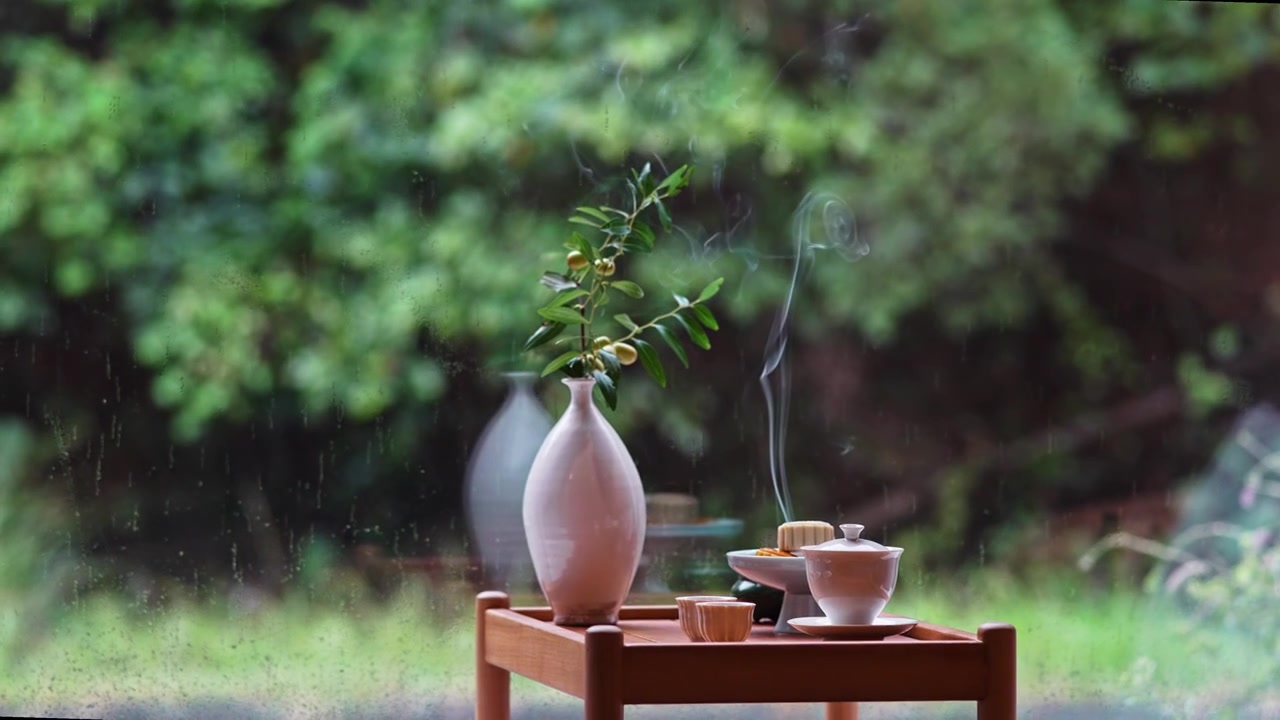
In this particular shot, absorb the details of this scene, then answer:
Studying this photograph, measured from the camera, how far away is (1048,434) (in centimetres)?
245

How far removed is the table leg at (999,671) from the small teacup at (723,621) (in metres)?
0.22

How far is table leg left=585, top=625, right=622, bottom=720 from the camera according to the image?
1.32 m

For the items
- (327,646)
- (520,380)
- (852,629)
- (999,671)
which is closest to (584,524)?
(852,629)

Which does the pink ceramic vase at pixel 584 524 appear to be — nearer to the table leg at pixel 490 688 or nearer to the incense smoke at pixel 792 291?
the table leg at pixel 490 688

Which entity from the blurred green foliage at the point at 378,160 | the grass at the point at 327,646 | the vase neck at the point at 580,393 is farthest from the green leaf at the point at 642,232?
the grass at the point at 327,646

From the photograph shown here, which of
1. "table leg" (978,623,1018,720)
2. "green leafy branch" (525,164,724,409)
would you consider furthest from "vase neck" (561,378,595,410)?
"table leg" (978,623,1018,720)

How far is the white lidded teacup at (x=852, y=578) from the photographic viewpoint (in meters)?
1.43

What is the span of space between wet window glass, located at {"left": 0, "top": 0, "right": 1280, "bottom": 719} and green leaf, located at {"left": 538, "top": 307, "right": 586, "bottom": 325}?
2.01 feet

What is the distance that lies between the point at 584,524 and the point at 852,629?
305 millimetres

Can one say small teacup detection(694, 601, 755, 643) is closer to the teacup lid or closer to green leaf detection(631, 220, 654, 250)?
the teacup lid

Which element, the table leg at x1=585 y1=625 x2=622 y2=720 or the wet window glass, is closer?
the table leg at x1=585 y1=625 x2=622 y2=720

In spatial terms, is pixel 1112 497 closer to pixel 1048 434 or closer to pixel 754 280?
pixel 1048 434

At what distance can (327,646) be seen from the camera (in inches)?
91.8

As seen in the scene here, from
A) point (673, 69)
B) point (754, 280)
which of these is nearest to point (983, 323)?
point (754, 280)
